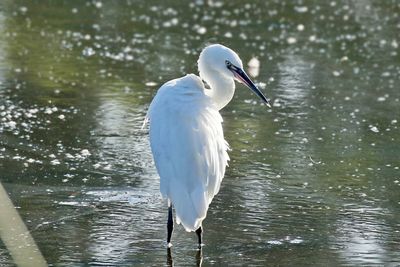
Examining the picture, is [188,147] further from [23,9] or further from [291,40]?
[23,9]

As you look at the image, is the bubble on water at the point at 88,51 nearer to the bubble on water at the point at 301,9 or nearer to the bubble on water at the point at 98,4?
the bubble on water at the point at 98,4

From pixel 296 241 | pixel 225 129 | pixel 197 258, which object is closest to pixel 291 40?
pixel 225 129

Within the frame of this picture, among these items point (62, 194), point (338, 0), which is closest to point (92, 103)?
point (62, 194)

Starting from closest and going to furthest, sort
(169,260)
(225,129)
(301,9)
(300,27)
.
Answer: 1. (169,260)
2. (225,129)
3. (300,27)
4. (301,9)

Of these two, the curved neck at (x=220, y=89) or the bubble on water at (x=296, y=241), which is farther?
the curved neck at (x=220, y=89)

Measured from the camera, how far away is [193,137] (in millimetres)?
6621

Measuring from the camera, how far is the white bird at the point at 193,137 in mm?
6402

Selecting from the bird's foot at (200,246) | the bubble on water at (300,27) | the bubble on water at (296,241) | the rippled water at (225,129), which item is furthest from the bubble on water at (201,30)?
the bird's foot at (200,246)

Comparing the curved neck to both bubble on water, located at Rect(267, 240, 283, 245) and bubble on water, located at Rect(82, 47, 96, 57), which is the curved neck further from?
bubble on water, located at Rect(82, 47, 96, 57)

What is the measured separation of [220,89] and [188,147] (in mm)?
795

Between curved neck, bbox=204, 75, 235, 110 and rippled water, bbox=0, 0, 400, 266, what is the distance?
85cm

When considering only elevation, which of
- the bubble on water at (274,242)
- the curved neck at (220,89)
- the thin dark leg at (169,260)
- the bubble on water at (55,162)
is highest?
the curved neck at (220,89)

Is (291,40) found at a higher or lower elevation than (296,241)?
higher

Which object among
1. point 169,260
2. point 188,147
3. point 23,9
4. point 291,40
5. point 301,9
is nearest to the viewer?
point 169,260
